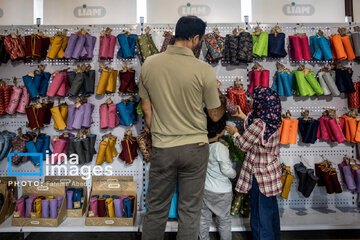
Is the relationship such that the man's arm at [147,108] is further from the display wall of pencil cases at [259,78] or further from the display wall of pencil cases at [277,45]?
the display wall of pencil cases at [277,45]

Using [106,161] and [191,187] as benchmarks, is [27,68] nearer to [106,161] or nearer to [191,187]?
[106,161]

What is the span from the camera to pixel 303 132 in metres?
3.22

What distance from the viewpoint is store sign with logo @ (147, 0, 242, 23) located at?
476 cm

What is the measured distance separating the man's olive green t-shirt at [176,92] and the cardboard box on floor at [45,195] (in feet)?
5.80

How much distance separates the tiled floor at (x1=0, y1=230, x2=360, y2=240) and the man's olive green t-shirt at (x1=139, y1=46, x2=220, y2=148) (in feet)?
5.54

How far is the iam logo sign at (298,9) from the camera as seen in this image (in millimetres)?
4809

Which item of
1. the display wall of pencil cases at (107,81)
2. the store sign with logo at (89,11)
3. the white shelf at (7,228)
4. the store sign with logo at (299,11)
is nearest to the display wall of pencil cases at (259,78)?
the display wall of pencil cases at (107,81)

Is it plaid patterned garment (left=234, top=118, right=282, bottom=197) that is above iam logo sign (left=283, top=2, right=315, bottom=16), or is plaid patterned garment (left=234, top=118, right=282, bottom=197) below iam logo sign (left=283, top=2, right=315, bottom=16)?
below

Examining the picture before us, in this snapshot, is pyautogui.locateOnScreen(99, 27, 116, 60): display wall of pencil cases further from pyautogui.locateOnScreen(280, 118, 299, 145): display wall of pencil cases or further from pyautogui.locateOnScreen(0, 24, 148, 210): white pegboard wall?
pyautogui.locateOnScreen(280, 118, 299, 145): display wall of pencil cases

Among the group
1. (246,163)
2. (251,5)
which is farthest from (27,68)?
(251,5)

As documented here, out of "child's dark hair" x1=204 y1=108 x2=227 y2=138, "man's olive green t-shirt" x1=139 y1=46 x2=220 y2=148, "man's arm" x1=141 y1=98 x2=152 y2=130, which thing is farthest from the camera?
"child's dark hair" x1=204 y1=108 x2=227 y2=138

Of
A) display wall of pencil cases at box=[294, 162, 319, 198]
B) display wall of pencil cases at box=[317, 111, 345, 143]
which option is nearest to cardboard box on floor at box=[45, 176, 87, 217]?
display wall of pencil cases at box=[294, 162, 319, 198]

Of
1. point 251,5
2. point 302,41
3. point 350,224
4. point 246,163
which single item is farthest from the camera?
point 251,5

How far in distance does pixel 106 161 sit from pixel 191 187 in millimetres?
1759
